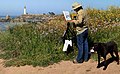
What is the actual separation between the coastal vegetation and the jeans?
61 centimetres

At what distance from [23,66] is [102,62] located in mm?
2543

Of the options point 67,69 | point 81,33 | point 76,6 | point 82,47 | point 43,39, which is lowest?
point 67,69

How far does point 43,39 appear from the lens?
42.5 feet

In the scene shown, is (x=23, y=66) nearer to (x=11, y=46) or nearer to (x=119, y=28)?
(x=11, y=46)

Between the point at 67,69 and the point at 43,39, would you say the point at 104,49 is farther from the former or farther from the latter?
the point at 43,39

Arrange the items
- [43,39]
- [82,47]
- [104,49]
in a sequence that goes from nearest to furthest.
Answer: [104,49], [82,47], [43,39]

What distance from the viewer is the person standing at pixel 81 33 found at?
1044 cm

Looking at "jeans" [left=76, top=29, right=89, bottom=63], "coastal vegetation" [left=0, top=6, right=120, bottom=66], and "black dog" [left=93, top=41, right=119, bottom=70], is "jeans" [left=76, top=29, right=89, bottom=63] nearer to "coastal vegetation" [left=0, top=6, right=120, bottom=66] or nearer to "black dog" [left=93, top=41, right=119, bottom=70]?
"coastal vegetation" [left=0, top=6, right=120, bottom=66]

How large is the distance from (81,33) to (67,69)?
3.95 ft

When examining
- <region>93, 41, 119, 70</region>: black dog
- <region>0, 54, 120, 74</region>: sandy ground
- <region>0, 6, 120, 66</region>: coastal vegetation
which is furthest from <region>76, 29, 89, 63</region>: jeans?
<region>93, 41, 119, 70</region>: black dog

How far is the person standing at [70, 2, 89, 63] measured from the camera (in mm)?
10438

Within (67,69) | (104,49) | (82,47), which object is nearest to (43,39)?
(82,47)

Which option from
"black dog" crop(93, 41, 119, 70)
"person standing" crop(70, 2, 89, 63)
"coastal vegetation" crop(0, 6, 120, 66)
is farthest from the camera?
"coastal vegetation" crop(0, 6, 120, 66)

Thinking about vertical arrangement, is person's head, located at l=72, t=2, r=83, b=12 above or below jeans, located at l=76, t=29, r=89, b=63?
above
